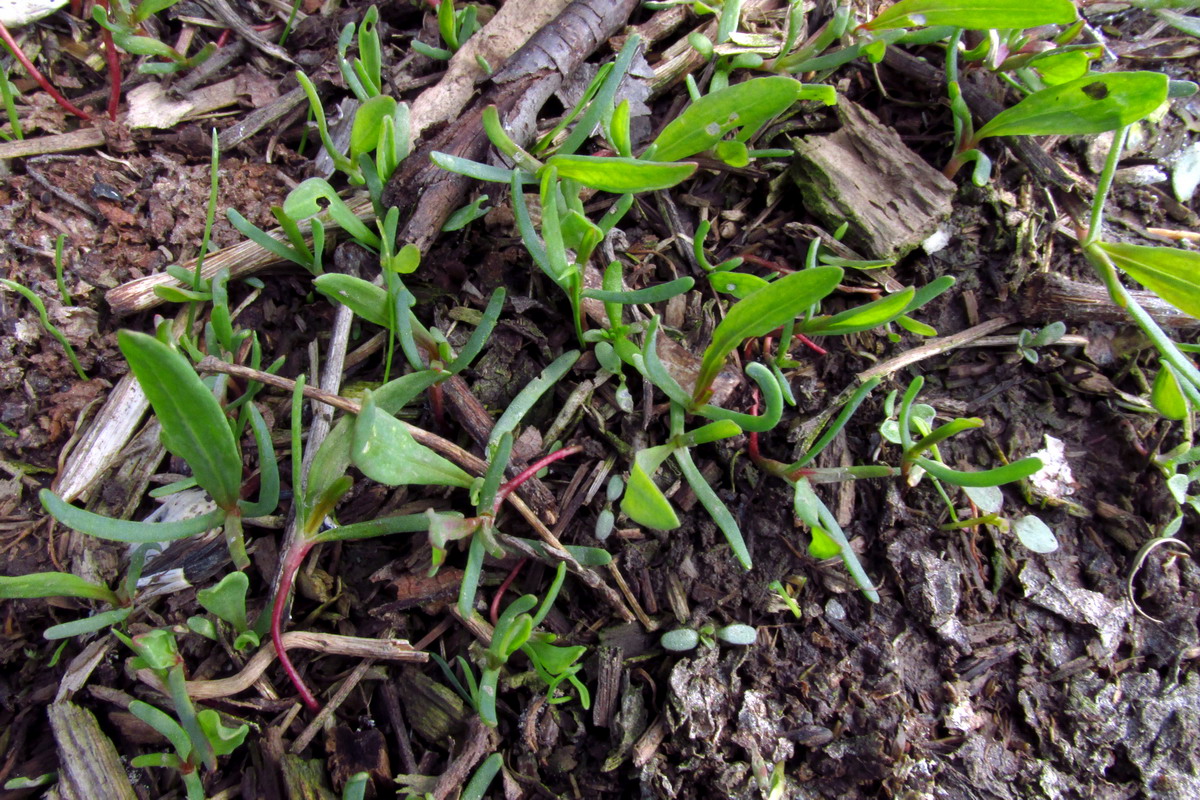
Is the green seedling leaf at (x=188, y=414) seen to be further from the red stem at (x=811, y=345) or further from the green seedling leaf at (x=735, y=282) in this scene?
the red stem at (x=811, y=345)

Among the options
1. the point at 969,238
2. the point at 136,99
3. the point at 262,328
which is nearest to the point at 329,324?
the point at 262,328

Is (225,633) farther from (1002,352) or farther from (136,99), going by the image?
(1002,352)

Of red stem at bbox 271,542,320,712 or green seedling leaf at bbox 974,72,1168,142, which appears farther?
green seedling leaf at bbox 974,72,1168,142

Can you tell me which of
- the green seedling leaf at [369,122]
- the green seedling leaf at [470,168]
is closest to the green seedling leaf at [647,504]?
the green seedling leaf at [470,168]

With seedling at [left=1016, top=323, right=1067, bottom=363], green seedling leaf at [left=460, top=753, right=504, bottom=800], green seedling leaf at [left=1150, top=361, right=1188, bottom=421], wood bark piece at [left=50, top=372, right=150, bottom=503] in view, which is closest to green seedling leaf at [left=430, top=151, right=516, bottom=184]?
wood bark piece at [left=50, top=372, right=150, bottom=503]

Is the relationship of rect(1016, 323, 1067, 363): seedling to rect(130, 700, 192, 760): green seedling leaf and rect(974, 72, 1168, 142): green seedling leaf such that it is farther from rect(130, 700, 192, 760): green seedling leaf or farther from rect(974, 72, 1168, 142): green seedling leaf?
rect(130, 700, 192, 760): green seedling leaf

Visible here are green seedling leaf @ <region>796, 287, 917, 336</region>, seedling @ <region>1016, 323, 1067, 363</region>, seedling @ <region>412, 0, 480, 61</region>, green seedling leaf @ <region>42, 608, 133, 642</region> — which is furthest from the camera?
seedling @ <region>412, 0, 480, 61</region>
